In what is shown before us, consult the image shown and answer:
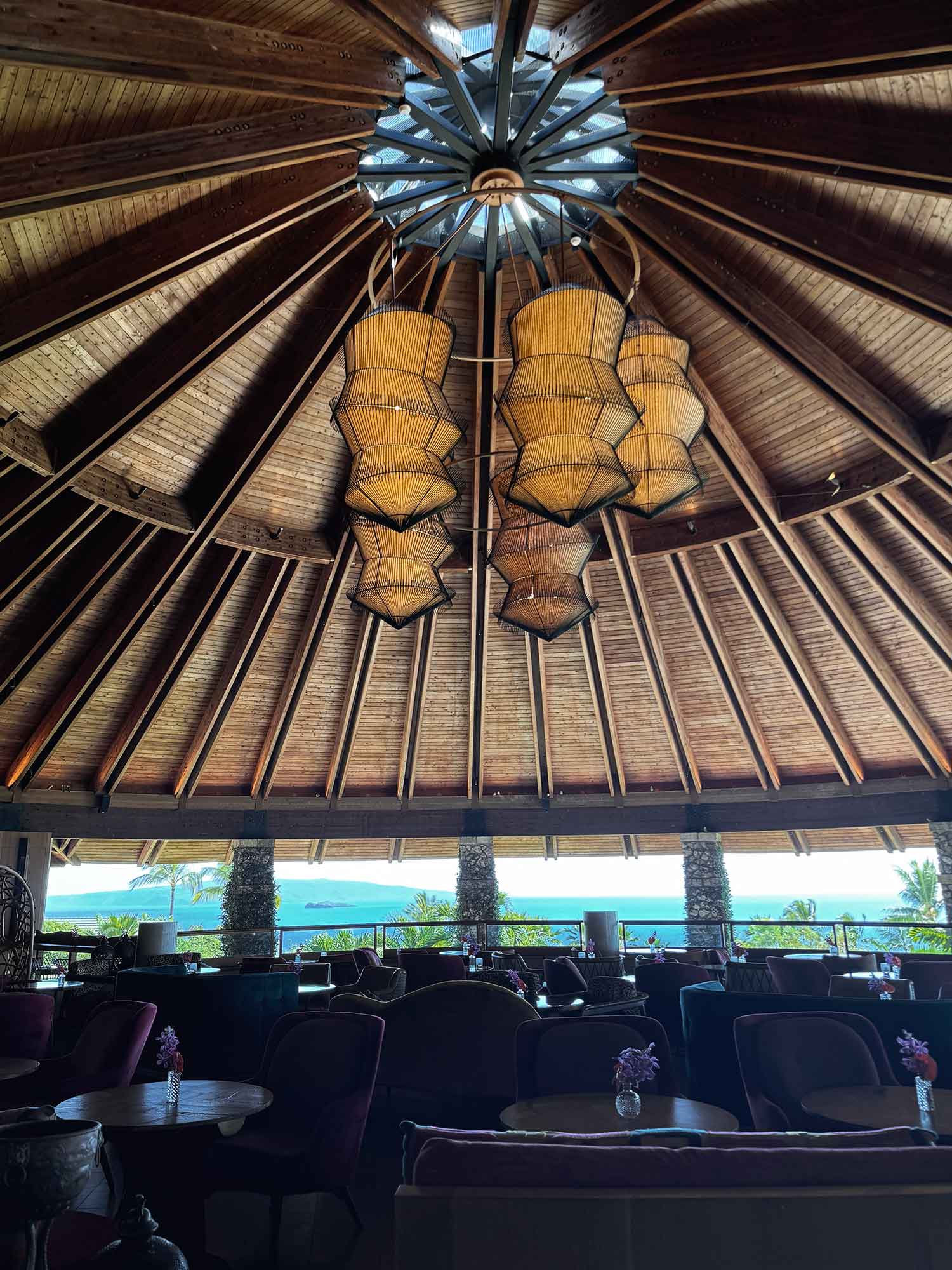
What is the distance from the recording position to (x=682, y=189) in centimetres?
545

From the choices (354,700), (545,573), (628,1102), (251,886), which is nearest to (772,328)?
(545,573)

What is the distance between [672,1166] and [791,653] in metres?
8.80

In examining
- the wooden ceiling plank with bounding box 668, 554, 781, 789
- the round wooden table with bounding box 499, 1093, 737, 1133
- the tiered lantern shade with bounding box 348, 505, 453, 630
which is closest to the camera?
the round wooden table with bounding box 499, 1093, 737, 1133

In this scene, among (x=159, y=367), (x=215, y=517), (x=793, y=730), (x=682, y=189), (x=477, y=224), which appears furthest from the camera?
(x=793, y=730)

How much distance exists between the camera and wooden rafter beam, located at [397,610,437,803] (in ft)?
36.5

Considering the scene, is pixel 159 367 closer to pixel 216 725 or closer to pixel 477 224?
pixel 477 224

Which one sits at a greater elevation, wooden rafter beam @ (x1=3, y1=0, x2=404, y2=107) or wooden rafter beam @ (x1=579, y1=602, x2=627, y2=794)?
wooden rafter beam @ (x1=579, y1=602, x2=627, y2=794)

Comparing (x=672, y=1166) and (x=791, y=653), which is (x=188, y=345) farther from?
(x=791, y=653)

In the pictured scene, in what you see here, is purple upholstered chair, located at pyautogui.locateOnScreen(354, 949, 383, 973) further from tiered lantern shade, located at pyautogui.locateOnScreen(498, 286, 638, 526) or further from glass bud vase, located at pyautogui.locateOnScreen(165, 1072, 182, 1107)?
tiered lantern shade, located at pyautogui.locateOnScreen(498, 286, 638, 526)

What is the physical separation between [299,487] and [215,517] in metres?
1.10

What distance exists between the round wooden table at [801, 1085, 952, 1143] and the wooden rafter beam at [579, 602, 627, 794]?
657 centimetres

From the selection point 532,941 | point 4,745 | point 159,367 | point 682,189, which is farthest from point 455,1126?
point 532,941

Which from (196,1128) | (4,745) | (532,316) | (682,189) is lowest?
(196,1128)

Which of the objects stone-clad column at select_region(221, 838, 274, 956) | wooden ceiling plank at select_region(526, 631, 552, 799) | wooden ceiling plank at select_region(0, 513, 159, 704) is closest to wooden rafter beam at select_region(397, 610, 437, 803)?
wooden ceiling plank at select_region(526, 631, 552, 799)
